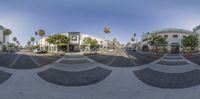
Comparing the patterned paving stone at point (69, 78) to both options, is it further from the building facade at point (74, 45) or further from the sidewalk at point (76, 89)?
the building facade at point (74, 45)

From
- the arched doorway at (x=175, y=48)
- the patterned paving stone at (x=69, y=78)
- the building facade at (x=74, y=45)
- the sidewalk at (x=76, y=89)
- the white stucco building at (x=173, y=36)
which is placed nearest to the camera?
the sidewalk at (x=76, y=89)

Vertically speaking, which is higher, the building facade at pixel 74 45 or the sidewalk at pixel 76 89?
the building facade at pixel 74 45

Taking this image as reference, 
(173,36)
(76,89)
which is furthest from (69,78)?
(173,36)

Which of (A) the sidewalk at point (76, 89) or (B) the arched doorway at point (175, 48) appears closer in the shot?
(A) the sidewalk at point (76, 89)

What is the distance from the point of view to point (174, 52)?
706 cm

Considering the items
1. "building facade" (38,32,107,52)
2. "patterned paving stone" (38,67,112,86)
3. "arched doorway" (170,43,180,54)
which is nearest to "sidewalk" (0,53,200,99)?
"patterned paving stone" (38,67,112,86)

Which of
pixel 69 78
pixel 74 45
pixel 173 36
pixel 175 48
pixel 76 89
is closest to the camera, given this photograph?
pixel 76 89

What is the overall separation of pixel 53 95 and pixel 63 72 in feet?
8.26

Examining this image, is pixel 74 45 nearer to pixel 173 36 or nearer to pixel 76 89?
pixel 76 89

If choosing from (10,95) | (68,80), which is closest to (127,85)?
(68,80)

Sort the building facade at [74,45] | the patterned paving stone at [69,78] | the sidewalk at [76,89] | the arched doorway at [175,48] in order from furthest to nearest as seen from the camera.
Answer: the building facade at [74,45]
the arched doorway at [175,48]
the patterned paving stone at [69,78]
the sidewalk at [76,89]

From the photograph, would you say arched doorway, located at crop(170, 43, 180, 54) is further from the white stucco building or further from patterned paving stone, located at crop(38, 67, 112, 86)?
patterned paving stone, located at crop(38, 67, 112, 86)

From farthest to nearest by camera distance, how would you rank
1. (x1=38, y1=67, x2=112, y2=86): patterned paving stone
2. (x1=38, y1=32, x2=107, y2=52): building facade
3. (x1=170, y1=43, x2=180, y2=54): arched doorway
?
(x1=38, y1=32, x2=107, y2=52): building facade, (x1=170, y1=43, x2=180, y2=54): arched doorway, (x1=38, y1=67, x2=112, y2=86): patterned paving stone

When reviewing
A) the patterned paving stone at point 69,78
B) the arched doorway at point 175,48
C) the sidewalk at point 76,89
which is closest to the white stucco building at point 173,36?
the arched doorway at point 175,48
